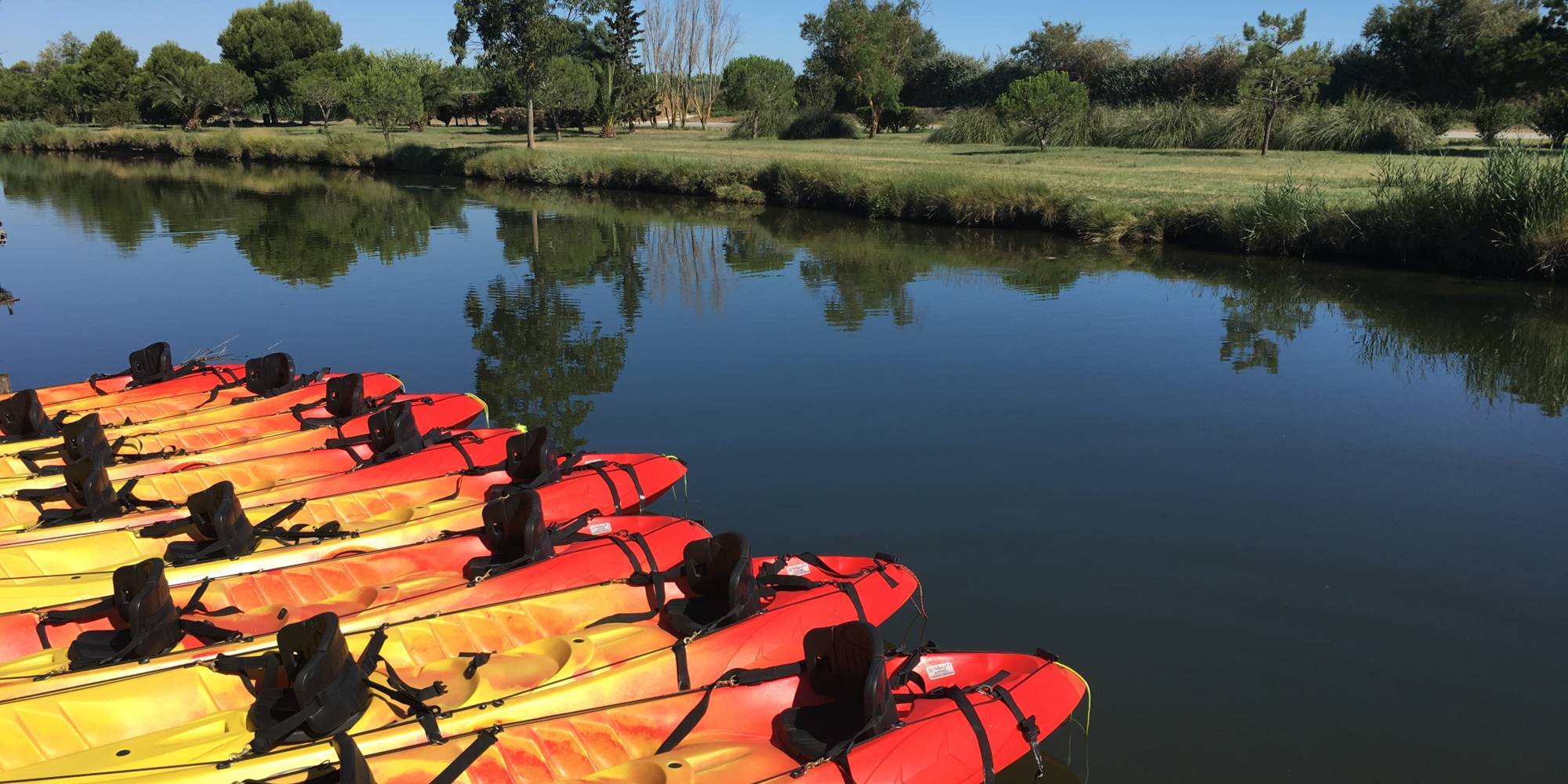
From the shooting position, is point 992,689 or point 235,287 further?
point 235,287

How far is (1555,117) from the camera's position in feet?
97.1

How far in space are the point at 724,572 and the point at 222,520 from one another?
11.9 feet

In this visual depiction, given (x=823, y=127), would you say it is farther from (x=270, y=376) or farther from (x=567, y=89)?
(x=270, y=376)

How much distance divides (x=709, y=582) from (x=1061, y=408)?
7396mm

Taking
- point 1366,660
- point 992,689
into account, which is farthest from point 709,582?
point 1366,660

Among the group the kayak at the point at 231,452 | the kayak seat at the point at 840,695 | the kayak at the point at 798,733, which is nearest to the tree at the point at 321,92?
the kayak at the point at 231,452

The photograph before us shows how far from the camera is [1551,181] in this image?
59.0ft

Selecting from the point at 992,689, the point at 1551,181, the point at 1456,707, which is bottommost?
the point at 1456,707

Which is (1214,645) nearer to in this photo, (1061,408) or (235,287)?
(1061,408)

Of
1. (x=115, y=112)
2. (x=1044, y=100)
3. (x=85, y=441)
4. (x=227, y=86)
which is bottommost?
(x=85, y=441)

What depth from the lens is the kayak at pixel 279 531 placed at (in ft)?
23.5

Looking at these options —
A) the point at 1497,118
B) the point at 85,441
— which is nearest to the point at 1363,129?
the point at 1497,118

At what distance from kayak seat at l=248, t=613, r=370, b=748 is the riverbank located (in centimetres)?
2031

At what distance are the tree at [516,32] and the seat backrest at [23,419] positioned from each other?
105 feet
